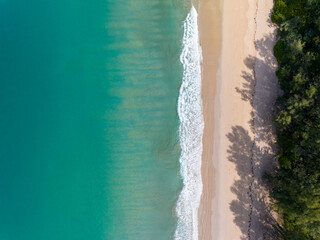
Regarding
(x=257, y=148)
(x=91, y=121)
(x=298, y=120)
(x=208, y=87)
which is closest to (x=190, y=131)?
(x=208, y=87)

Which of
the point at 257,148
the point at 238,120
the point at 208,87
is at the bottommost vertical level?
the point at 257,148

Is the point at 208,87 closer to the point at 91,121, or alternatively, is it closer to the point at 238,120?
the point at 238,120

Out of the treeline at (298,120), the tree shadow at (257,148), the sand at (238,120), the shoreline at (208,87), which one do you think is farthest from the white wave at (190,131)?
the treeline at (298,120)

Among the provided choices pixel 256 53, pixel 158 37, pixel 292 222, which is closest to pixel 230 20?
pixel 256 53

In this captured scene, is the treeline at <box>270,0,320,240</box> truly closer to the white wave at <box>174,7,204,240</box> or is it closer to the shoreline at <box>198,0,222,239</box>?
the shoreline at <box>198,0,222,239</box>

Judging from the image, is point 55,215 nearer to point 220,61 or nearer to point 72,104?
point 72,104

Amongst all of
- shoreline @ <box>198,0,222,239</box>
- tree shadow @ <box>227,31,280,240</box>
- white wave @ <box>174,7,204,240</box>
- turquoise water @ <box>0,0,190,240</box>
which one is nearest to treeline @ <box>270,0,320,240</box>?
tree shadow @ <box>227,31,280,240</box>

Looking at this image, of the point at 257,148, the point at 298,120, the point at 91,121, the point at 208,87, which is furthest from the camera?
the point at 91,121
